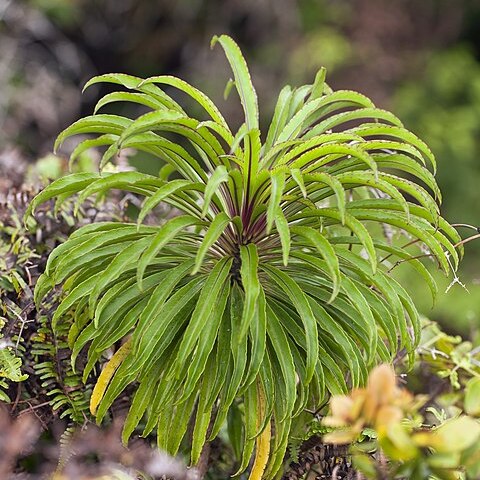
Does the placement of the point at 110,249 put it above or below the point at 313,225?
below

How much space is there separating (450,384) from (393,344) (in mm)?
562

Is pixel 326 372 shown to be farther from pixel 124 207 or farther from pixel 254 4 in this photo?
pixel 254 4

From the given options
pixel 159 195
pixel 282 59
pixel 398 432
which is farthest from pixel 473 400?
pixel 282 59

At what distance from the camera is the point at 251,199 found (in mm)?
1395

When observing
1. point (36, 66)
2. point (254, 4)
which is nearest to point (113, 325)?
point (36, 66)

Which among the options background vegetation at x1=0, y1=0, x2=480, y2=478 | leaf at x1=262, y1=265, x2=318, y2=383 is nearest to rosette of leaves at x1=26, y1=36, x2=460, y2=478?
leaf at x1=262, y1=265, x2=318, y2=383

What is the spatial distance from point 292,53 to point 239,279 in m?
4.48

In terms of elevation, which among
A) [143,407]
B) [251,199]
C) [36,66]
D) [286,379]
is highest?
[36,66]

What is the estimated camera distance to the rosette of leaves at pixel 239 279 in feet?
4.13

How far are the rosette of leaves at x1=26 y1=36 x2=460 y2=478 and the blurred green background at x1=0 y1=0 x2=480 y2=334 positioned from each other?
11.9 feet

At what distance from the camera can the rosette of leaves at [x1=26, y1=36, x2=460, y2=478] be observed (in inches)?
49.6

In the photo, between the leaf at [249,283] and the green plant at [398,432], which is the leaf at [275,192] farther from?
the green plant at [398,432]

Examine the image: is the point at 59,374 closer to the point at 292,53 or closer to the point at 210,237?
the point at 210,237

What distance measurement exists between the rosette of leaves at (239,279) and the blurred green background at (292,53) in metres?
3.61
